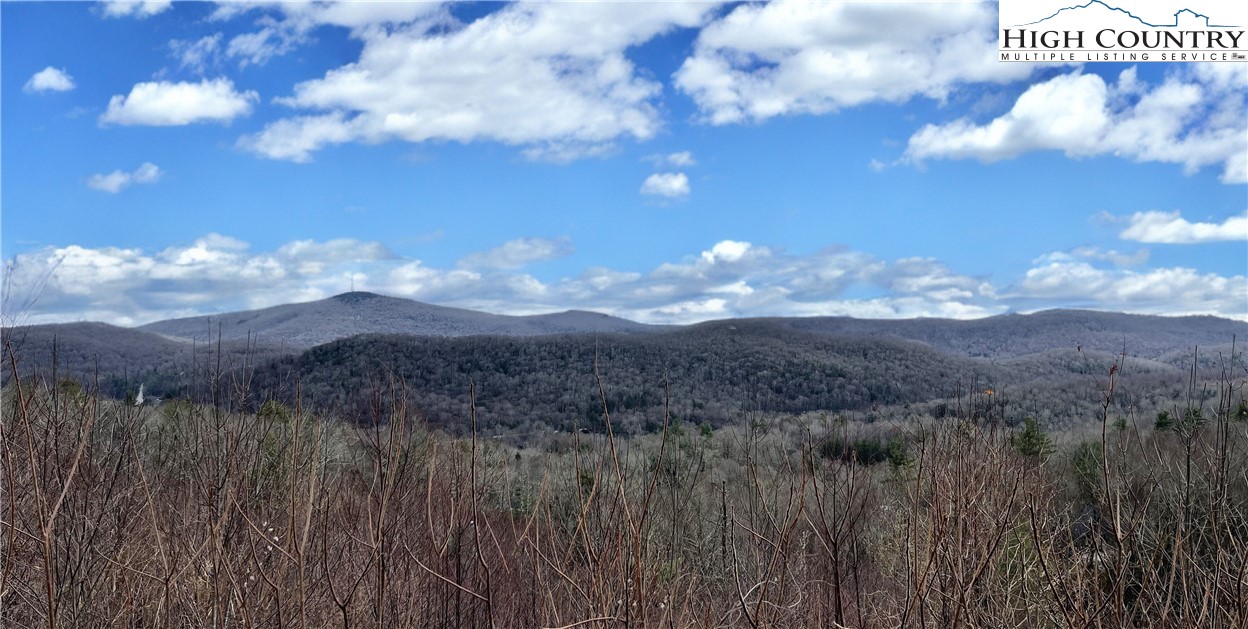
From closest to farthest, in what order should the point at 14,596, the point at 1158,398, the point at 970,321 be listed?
the point at 14,596 < the point at 1158,398 < the point at 970,321

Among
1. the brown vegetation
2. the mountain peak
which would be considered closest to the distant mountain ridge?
the mountain peak

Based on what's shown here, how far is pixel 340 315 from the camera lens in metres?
125

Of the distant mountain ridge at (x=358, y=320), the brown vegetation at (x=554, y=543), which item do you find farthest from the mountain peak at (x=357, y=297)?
the brown vegetation at (x=554, y=543)

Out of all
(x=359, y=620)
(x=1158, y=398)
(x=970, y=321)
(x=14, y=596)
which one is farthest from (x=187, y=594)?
(x=970, y=321)

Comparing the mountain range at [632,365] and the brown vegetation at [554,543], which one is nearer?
the brown vegetation at [554,543]

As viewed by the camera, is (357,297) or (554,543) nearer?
(554,543)

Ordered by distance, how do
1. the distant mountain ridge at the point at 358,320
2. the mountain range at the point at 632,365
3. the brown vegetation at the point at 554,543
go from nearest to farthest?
the brown vegetation at the point at 554,543, the mountain range at the point at 632,365, the distant mountain ridge at the point at 358,320

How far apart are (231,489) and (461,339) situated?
83.9 metres

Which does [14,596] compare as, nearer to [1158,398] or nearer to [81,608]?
[81,608]

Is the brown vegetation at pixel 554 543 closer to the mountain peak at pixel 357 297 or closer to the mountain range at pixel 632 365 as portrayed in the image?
the mountain range at pixel 632 365

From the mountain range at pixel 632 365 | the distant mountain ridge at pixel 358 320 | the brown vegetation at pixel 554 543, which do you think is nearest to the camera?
the brown vegetation at pixel 554 543

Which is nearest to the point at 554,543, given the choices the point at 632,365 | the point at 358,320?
the point at 632,365

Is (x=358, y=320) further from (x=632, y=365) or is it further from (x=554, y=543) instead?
(x=554, y=543)

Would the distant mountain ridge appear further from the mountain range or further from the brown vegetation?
the brown vegetation
